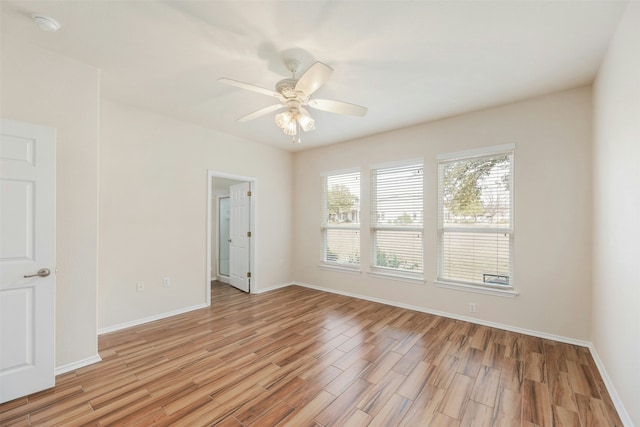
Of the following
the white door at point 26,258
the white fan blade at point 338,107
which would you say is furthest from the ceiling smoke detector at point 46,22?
the white fan blade at point 338,107

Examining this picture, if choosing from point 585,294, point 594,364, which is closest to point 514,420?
point 594,364

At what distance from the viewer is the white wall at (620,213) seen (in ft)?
5.51

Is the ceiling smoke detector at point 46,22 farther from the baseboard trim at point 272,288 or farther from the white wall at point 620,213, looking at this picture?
the baseboard trim at point 272,288

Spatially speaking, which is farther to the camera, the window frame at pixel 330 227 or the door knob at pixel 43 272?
the window frame at pixel 330 227

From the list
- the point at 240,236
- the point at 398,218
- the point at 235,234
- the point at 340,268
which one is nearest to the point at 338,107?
the point at 398,218

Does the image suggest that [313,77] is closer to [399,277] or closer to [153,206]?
[153,206]

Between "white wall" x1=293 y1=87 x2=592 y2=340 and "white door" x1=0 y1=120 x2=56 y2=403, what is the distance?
4069 millimetres

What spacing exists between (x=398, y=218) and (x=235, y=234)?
315cm

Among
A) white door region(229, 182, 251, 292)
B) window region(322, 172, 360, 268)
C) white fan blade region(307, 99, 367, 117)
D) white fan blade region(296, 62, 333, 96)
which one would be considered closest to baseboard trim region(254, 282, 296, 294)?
white door region(229, 182, 251, 292)

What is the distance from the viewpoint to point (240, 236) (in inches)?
204

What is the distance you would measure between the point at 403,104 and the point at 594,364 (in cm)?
326

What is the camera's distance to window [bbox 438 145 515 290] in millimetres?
3322

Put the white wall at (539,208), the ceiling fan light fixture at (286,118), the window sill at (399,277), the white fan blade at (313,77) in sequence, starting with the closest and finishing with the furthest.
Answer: the white fan blade at (313,77) → the ceiling fan light fixture at (286,118) → the white wall at (539,208) → the window sill at (399,277)

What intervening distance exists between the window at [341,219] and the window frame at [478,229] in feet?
4.61
